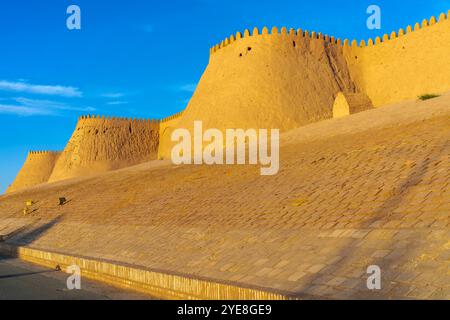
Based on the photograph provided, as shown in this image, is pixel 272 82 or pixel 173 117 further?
pixel 173 117

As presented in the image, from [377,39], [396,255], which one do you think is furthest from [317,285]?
[377,39]

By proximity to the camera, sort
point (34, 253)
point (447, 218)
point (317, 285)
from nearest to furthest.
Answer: point (317, 285) → point (447, 218) → point (34, 253)

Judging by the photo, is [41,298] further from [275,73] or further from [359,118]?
[275,73]

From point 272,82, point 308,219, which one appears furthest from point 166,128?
point 308,219

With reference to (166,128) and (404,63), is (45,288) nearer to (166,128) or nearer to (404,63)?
(404,63)

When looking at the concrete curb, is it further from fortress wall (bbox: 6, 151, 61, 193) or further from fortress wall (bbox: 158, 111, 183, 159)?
fortress wall (bbox: 6, 151, 61, 193)

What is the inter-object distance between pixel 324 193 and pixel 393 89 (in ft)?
88.0

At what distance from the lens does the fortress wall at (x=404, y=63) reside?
31.9m

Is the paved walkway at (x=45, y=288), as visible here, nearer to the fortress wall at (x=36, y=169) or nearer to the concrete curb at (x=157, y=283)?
the concrete curb at (x=157, y=283)

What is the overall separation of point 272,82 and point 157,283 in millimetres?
27247

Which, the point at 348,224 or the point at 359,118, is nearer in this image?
the point at 348,224

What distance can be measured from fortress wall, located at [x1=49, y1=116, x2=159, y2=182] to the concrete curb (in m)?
37.4

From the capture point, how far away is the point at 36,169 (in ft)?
212

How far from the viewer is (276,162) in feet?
49.5
